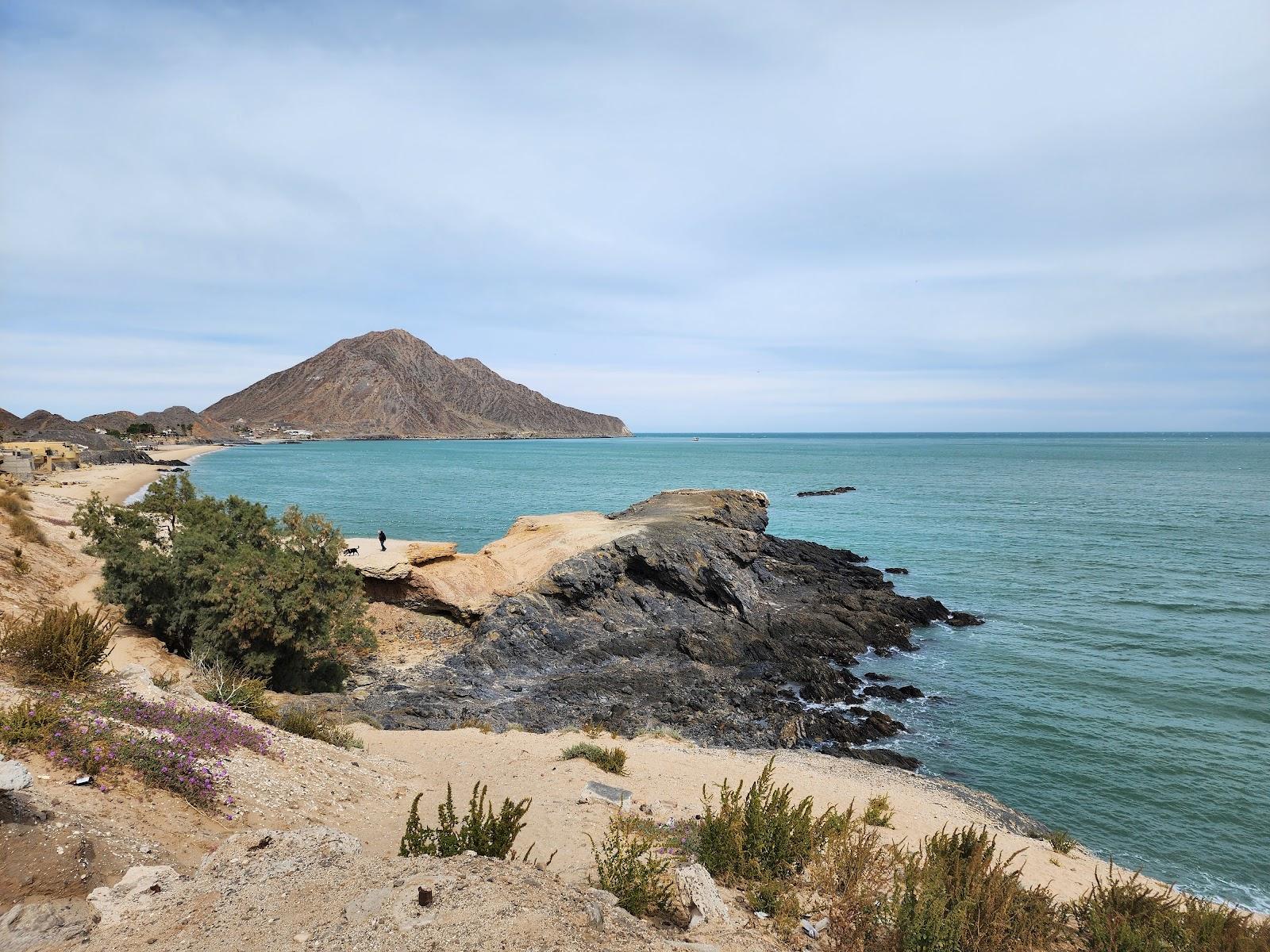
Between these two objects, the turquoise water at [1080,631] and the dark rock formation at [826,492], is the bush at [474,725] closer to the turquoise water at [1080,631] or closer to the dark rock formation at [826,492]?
the turquoise water at [1080,631]

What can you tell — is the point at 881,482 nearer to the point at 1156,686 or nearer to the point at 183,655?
the point at 1156,686

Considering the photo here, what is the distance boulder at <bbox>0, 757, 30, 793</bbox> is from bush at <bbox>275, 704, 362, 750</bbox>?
484cm

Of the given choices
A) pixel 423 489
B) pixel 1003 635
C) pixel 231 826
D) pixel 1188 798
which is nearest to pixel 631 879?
pixel 231 826

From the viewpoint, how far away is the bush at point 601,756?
10891 millimetres

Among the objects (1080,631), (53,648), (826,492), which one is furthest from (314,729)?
(826,492)

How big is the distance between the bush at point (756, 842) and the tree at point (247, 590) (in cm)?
1207

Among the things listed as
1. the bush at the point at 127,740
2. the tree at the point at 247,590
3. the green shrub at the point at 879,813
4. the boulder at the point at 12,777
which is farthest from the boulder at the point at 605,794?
the tree at the point at 247,590

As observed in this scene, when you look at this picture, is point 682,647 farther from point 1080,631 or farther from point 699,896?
point 699,896

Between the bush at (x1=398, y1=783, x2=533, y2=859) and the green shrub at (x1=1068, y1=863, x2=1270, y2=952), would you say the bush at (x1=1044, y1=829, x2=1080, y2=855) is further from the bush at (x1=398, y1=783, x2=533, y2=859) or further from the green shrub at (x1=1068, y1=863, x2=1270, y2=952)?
the bush at (x1=398, y1=783, x2=533, y2=859)

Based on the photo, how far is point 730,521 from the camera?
35.8 meters

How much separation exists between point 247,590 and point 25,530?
1771 cm

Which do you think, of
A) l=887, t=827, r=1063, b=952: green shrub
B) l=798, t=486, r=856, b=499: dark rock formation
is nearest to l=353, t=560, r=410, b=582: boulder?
l=887, t=827, r=1063, b=952: green shrub

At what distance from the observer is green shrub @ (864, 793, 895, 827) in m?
9.84

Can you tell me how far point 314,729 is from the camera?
10492 millimetres
